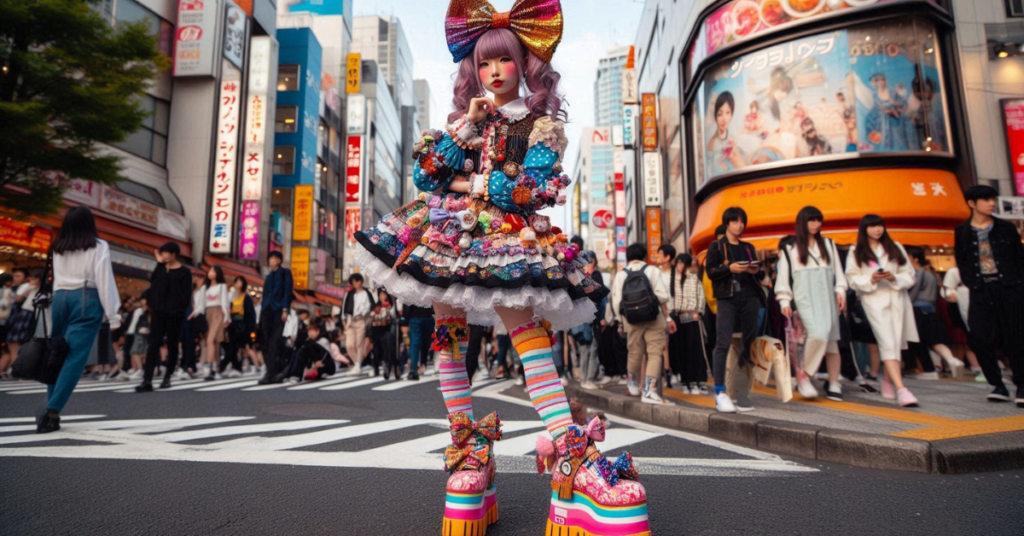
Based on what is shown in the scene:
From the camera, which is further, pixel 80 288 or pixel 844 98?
pixel 844 98

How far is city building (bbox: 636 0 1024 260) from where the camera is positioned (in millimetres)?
13500

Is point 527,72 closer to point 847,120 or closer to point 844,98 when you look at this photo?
point 847,120

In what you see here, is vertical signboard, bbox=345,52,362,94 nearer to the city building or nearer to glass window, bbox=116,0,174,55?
glass window, bbox=116,0,174,55

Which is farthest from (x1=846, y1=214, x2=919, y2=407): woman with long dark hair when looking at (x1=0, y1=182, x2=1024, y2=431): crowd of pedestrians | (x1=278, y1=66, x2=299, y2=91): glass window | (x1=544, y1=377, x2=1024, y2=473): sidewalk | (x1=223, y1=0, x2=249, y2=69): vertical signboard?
(x1=278, y1=66, x2=299, y2=91): glass window

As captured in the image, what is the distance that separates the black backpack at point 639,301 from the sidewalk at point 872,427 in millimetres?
841

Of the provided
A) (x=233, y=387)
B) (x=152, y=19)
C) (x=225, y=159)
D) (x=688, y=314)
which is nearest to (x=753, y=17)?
(x=688, y=314)

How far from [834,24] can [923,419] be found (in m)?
13.6

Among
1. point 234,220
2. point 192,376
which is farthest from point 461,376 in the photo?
point 234,220

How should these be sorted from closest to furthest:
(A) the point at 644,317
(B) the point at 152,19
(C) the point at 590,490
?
1. (C) the point at 590,490
2. (A) the point at 644,317
3. (B) the point at 152,19

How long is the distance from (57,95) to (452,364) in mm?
12041

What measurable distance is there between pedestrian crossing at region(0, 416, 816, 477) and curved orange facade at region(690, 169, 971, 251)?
37.5 ft

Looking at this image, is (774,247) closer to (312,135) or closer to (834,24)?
(834,24)

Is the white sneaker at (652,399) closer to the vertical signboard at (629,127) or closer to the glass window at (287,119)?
the vertical signboard at (629,127)

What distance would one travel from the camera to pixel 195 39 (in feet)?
68.7
